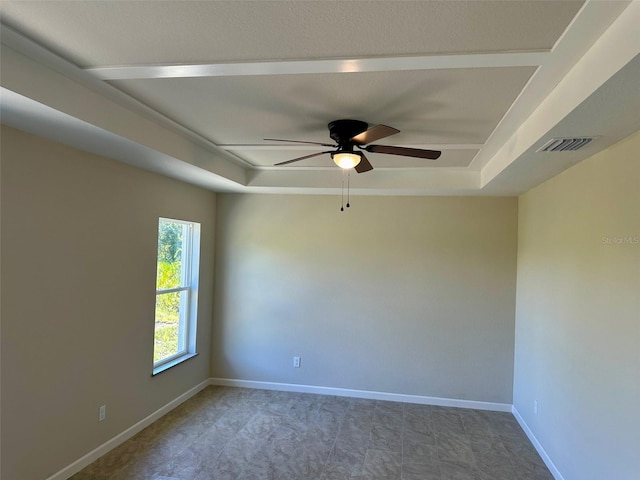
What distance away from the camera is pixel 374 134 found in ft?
7.82

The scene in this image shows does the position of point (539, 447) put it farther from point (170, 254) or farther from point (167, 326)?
point (170, 254)

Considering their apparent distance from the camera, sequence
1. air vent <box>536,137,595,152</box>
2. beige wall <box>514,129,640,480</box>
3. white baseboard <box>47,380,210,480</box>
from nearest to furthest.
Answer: beige wall <box>514,129,640,480</box>
air vent <box>536,137,595,152</box>
white baseboard <box>47,380,210,480</box>

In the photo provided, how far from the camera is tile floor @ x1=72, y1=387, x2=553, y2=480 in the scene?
3.15 metres

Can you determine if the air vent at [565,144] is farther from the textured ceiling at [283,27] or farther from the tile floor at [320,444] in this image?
the tile floor at [320,444]

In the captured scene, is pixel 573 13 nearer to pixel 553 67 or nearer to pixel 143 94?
pixel 553 67

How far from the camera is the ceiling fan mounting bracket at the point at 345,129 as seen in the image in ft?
8.82

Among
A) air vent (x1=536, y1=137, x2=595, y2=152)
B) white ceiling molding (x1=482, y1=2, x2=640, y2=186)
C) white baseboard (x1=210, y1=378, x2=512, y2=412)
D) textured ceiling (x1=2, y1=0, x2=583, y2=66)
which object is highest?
textured ceiling (x1=2, y1=0, x2=583, y2=66)

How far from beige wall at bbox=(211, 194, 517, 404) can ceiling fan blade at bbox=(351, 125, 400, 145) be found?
2.32m

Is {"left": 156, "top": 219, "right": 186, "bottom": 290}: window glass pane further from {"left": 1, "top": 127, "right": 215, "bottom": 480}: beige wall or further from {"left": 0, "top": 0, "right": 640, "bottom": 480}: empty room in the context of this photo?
{"left": 1, "top": 127, "right": 215, "bottom": 480}: beige wall

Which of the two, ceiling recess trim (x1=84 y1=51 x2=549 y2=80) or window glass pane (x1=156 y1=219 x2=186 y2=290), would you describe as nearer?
ceiling recess trim (x1=84 y1=51 x2=549 y2=80)

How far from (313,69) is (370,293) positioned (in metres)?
3.25

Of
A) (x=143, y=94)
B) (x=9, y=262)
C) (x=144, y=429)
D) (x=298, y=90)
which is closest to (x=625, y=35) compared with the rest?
(x=298, y=90)

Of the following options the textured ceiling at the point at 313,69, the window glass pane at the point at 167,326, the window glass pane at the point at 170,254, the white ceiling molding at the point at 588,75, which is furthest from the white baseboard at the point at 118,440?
the white ceiling molding at the point at 588,75

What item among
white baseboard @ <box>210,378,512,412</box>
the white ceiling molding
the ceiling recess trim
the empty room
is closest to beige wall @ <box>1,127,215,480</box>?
the empty room
